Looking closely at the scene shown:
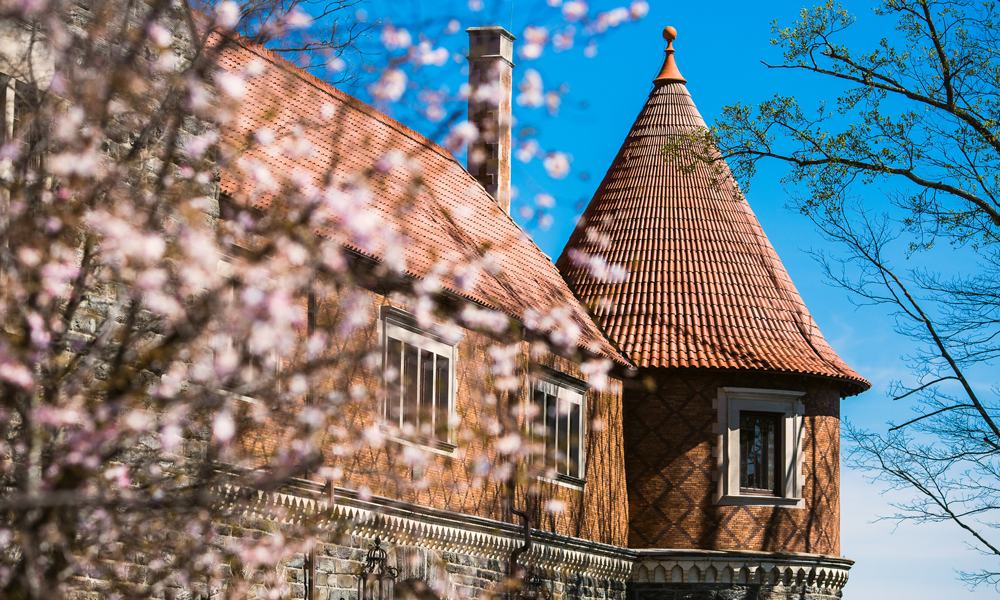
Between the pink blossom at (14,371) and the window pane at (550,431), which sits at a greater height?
the window pane at (550,431)

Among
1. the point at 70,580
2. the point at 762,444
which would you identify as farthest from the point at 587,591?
the point at 70,580

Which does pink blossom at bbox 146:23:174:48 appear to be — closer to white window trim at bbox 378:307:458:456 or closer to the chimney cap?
white window trim at bbox 378:307:458:456

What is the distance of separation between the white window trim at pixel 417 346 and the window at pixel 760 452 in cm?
713

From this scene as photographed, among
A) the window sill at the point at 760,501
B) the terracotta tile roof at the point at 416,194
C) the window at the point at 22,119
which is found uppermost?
the terracotta tile roof at the point at 416,194

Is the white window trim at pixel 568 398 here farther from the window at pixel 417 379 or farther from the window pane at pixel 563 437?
the window at pixel 417 379

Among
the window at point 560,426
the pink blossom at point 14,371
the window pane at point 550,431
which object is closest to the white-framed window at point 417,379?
the window at point 560,426

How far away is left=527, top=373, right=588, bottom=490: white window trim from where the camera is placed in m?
21.4

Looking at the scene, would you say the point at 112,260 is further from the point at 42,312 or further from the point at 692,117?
the point at 692,117

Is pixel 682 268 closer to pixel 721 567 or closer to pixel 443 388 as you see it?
pixel 721 567

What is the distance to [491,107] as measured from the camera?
2611 centimetres

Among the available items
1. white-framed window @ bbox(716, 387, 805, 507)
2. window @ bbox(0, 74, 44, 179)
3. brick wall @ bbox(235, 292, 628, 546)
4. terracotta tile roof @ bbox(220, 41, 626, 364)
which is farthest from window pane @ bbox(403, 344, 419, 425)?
window @ bbox(0, 74, 44, 179)

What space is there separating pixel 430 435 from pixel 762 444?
26.5 ft

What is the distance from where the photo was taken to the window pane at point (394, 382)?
17.5 m

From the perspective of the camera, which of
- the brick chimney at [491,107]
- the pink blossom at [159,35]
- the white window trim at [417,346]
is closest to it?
the pink blossom at [159,35]
